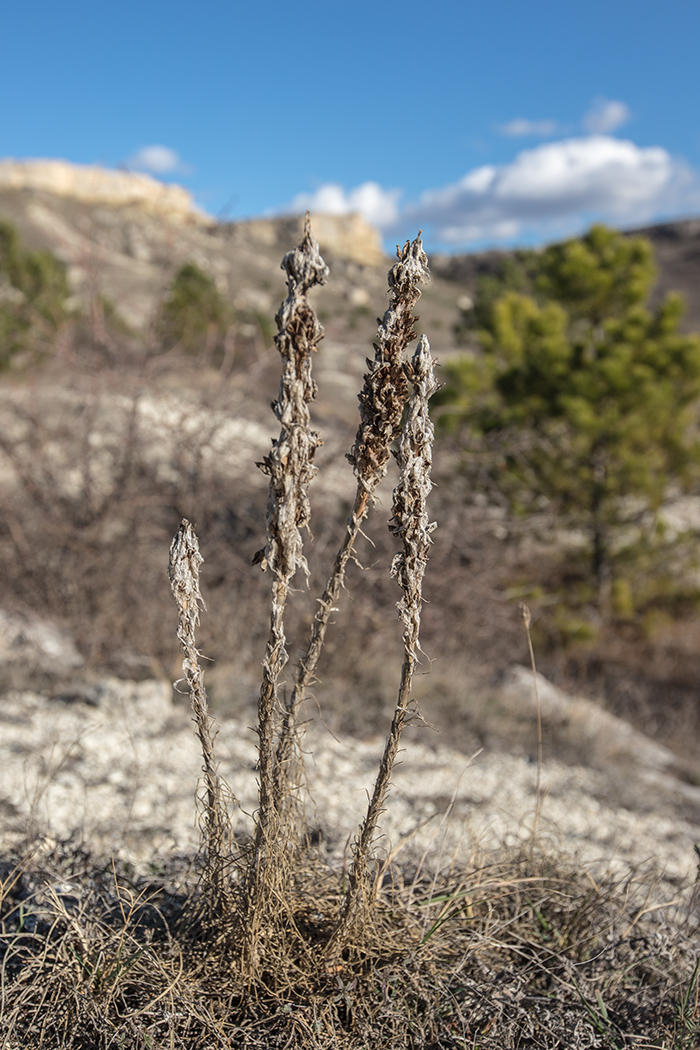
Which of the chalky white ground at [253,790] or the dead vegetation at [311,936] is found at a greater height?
the dead vegetation at [311,936]

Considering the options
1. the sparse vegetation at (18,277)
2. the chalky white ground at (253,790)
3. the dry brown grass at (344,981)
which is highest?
the sparse vegetation at (18,277)

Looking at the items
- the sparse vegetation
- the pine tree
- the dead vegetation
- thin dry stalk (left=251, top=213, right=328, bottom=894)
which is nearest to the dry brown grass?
the dead vegetation

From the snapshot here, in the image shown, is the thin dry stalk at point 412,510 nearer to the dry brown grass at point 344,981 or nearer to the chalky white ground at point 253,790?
the dry brown grass at point 344,981

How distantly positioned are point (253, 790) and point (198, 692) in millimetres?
1783

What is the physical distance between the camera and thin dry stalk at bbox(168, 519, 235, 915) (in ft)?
4.50

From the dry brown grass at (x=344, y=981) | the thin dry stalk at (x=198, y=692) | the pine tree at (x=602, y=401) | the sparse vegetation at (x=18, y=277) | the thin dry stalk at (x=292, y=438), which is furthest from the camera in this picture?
the sparse vegetation at (x=18, y=277)

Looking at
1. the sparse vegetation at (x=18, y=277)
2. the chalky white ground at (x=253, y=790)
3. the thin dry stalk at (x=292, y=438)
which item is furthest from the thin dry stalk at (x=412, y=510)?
the sparse vegetation at (x=18, y=277)

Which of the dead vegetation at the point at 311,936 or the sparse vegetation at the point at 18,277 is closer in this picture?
the dead vegetation at the point at 311,936

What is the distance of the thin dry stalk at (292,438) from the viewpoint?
49.8 inches

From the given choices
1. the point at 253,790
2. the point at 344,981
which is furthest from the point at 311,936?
the point at 253,790

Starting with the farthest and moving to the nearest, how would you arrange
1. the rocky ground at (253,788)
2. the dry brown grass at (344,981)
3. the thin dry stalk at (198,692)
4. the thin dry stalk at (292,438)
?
the rocky ground at (253,788) < the dry brown grass at (344,981) < the thin dry stalk at (198,692) < the thin dry stalk at (292,438)

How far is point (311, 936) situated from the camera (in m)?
1.68

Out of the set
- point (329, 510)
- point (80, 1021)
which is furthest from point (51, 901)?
point (329, 510)

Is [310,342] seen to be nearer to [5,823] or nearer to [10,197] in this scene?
[5,823]
